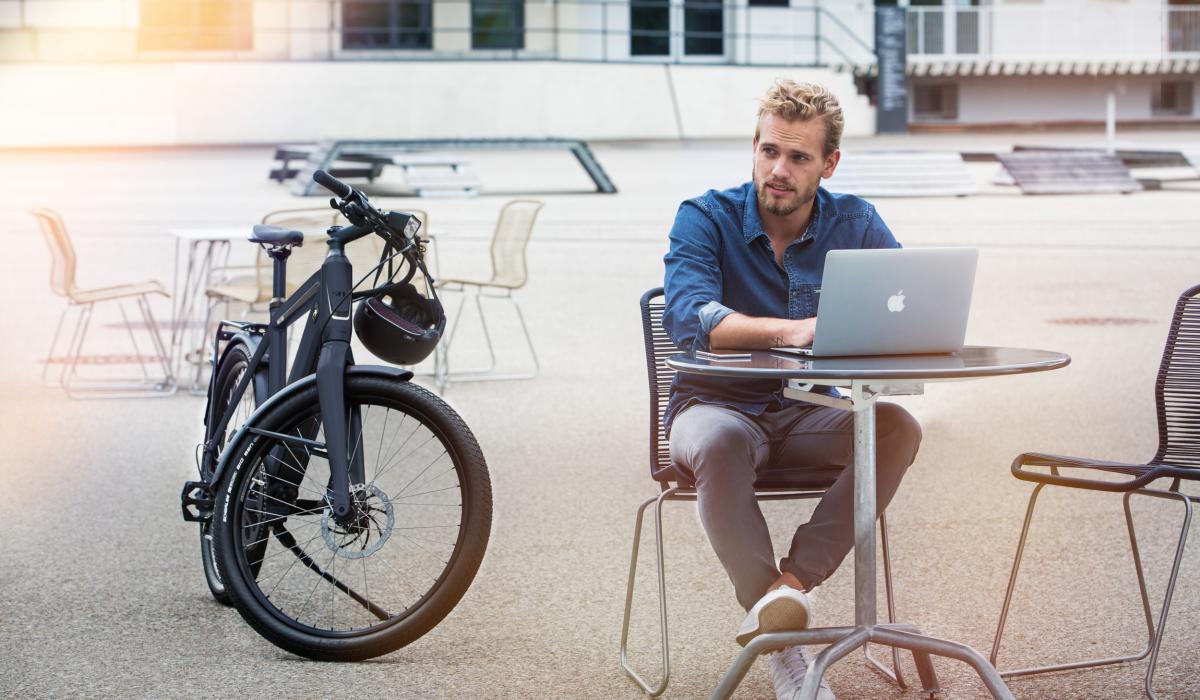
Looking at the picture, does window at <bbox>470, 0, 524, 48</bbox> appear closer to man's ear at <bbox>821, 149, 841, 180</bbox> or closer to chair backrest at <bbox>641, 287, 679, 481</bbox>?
chair backrest at <bbox>641, 287, 679, 481</bbox>

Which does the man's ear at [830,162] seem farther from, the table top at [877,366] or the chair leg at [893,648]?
the chair leg at [893,648]

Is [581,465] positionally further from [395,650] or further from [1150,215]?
[1150,215]

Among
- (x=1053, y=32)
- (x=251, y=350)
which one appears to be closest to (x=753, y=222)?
(x=251, y=350)

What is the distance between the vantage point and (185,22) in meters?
37.8

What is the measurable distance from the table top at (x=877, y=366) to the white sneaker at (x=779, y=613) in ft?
1.75

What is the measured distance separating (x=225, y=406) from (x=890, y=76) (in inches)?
1460

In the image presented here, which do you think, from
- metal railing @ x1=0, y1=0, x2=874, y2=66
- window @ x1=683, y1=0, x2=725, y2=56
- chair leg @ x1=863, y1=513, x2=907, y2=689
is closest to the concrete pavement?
chair leg @ x1=863, y1=513, x2=907, y2=689

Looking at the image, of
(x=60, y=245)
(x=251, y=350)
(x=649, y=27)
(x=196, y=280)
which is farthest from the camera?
(x=649, y=27)

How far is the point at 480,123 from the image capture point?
1428 inches

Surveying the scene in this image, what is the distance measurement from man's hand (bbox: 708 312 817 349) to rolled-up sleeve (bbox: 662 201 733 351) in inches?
2.4

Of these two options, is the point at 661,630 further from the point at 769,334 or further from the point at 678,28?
the point at 678,28

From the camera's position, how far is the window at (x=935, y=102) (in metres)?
44.9

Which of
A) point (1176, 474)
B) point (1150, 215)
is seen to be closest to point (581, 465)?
point (1176, 474)

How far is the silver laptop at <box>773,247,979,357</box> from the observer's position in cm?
358
